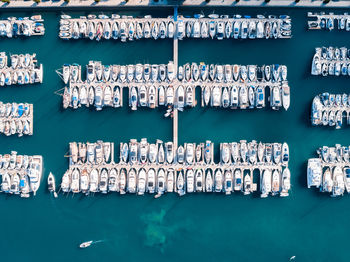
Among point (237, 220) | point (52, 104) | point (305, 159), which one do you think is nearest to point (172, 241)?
point (237, 220)

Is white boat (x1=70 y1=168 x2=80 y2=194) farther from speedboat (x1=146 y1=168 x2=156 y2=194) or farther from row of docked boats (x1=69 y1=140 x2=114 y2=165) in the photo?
speedboat (x1=146 y1=168 x2=156 y2=194)

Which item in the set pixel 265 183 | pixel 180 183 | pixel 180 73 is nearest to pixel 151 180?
pixel 180 183

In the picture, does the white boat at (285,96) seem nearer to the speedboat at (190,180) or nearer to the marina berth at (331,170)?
the marina berth at (331,170)

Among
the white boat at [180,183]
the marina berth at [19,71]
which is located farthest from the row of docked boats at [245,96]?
the marina berth at [19,71]

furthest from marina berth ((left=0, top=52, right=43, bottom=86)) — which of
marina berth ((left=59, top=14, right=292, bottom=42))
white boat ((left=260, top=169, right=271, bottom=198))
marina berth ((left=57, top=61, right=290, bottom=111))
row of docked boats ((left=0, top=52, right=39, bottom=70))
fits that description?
white boat ((left=260, top=169, right=271, bottom=198))

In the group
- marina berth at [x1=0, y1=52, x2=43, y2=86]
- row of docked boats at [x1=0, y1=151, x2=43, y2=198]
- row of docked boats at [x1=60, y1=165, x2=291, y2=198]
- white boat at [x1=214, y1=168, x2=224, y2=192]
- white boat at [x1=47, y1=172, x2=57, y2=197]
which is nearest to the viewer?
white boat at [x1=214, y1=168, x2=224, y2=192]
